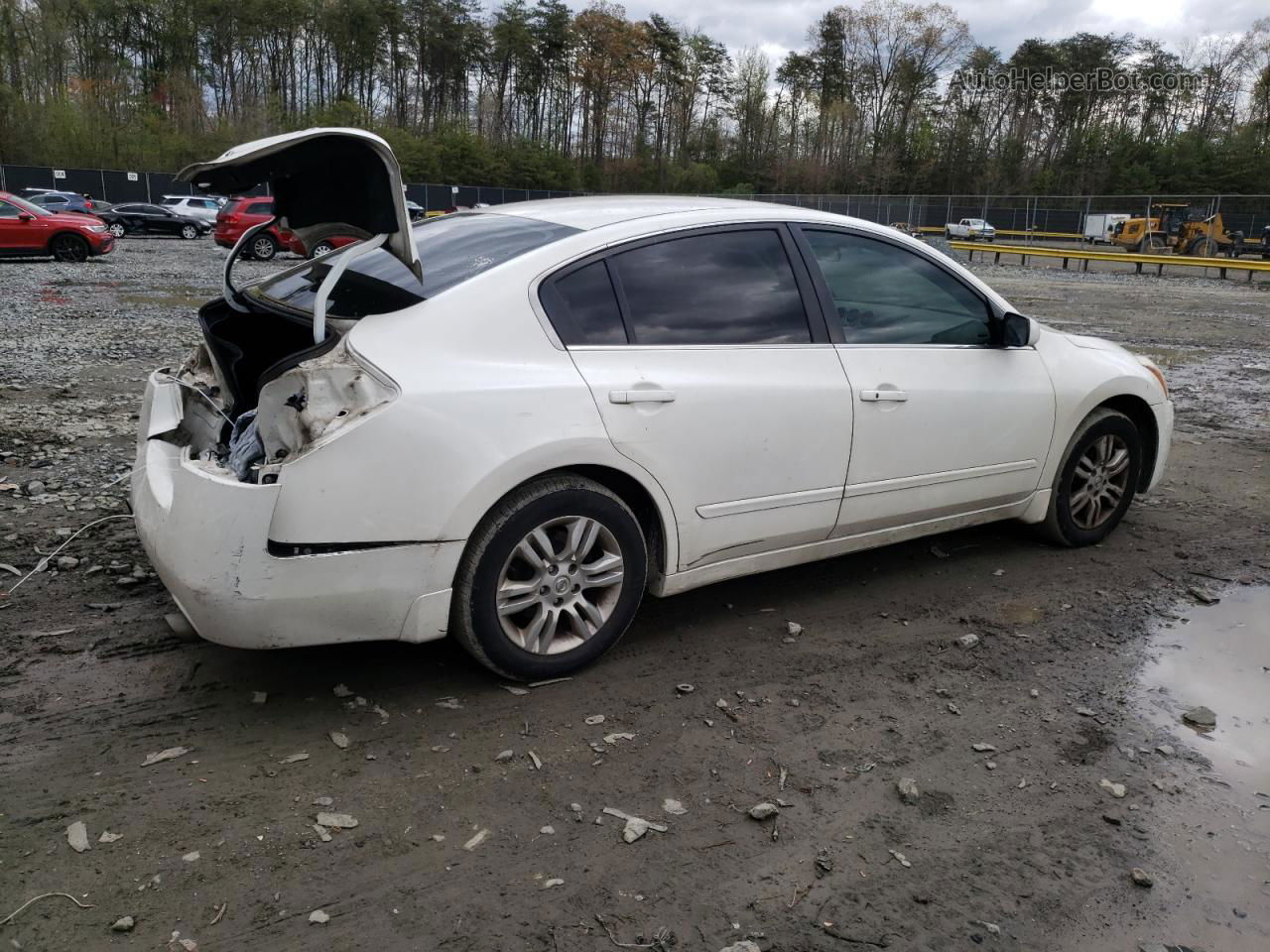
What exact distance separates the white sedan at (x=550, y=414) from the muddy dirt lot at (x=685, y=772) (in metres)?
0.36

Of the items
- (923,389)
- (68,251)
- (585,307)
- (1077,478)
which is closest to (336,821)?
(585,307)

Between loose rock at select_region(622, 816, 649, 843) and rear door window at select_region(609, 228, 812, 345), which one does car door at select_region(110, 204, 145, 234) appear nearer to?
rear door window at select_region(609, 228, 812, 345)

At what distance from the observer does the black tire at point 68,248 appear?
21.8 m

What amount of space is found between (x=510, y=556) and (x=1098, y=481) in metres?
3.30

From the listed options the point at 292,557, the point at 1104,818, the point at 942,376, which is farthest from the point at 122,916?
the point at 942,376

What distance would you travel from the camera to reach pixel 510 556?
330 cm

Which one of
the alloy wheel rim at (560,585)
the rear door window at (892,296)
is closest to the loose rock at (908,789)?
the alloy wheel rim at (560,585)

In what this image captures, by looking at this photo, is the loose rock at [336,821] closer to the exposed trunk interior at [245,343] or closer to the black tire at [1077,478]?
the exposed trunk interior at [245,343]

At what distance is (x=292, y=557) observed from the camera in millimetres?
2959

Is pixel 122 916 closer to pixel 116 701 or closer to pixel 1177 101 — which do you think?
pixel 116 701

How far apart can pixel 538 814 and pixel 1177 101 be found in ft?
267

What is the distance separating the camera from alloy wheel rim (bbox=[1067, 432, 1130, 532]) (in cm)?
503

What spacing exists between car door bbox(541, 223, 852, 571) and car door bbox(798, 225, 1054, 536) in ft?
0.47

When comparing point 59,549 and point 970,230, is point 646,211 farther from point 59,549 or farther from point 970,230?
point 970,230
